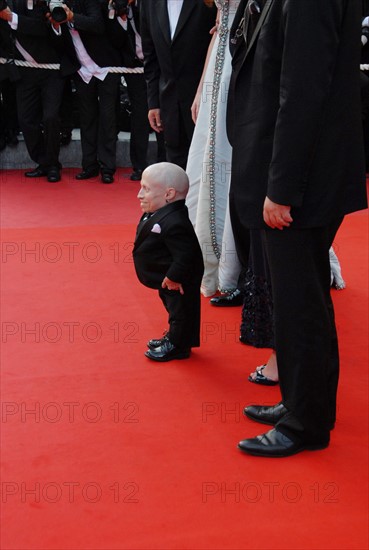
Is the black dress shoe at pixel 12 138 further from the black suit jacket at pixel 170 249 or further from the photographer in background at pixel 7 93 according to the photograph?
the black suit jacket at pixel 170 249

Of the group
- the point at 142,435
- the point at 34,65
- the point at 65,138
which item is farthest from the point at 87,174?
the point at 142,435

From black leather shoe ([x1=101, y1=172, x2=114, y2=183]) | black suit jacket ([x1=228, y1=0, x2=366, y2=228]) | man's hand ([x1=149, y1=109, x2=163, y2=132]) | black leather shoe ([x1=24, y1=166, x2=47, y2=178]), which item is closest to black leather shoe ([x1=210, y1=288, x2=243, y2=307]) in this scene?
man's hand ([x1=149, y1=109, x2=163, y2=132])

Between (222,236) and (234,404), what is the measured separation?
106cm

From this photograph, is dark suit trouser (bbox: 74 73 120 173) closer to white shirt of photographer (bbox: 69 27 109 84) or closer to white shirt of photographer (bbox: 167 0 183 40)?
white shirt of photographer (bbox: 69 27 109 84)

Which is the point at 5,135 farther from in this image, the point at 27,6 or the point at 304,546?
the point at 304,546

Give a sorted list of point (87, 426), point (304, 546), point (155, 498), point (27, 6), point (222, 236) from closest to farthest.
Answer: point (304, 546) → point (155, 498) → point (87, 426) → point (222, 236) → point (27, 6)

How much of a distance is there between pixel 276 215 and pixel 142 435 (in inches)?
30.8

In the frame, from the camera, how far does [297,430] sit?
223 centimetres

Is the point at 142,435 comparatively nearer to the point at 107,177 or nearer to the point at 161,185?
the point at 161,185

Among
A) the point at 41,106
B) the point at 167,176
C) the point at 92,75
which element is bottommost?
the point at 41,106

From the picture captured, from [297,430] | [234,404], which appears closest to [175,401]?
[234,404]

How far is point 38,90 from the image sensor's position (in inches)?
226

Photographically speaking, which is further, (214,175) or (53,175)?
(53,175)

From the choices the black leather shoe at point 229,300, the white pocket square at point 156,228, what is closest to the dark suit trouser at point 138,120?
the black leather shoe at point 229,300
